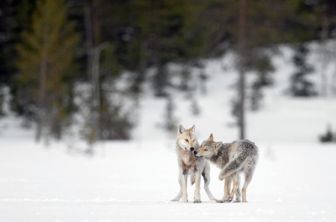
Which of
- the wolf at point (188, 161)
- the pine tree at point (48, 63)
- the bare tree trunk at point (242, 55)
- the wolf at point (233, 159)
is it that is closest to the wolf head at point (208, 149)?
the wolf at point (233, 159)

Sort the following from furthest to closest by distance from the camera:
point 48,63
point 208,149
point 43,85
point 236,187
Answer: point 48,63 → point 43,85 → point 208,149 → point 236,187

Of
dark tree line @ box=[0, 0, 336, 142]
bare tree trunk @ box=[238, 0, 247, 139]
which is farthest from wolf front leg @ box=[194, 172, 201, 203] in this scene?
bare tree trunk @ box=[238, 0, 247, 139]

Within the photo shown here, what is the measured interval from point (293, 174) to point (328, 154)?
26.2 feet

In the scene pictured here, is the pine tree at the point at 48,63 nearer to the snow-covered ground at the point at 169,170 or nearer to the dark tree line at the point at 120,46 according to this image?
the dark tree line at the point at 120,46

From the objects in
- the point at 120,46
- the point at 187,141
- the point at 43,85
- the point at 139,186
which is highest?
the point at 120,46

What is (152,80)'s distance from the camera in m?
54.9

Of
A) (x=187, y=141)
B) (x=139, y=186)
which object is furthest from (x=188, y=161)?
(x=139, y=186)

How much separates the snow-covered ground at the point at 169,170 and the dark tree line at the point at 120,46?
1433 mm

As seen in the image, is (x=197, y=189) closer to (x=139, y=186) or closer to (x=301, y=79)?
(x=139, y=186)

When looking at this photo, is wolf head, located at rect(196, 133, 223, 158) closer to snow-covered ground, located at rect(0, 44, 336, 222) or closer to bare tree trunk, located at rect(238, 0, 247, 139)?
snow-covered ground, located at rect(0, 44, 336, 222)

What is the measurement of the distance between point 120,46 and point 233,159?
41712 mm

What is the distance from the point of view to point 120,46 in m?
54.5

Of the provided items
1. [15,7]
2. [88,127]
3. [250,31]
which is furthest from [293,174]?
[15,7]

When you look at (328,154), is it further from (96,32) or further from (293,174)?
(96,32)
